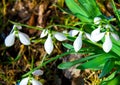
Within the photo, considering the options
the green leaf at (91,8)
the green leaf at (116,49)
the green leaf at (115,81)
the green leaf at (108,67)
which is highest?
the green leaf at (91,8)

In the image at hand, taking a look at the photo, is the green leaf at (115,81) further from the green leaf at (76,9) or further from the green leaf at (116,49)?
the green leaf at (76,9)

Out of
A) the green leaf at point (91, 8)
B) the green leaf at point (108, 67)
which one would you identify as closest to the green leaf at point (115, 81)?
the green leaf at point (108, 67)

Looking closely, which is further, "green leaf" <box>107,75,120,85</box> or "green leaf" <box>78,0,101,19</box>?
"green leaf" <box>78,0,101,19</box>

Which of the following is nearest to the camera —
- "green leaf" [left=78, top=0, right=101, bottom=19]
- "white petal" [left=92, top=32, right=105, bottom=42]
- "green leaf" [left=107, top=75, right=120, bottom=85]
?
"white petal" [left=92, top=32, right=105, bottom=42]

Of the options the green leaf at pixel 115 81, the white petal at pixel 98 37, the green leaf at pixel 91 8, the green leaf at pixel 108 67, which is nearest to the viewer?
the white petal at pixel 98 37

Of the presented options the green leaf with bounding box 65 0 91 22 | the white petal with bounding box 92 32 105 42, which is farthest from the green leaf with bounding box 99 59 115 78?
the green leaf with bounding box 65 0 91 22

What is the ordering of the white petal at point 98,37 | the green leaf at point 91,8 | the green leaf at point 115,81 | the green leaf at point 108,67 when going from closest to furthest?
the white petal at point 98,37, the green leaf at point 108,67, the green leaf at point 115,81, the green leaf at point 91,8

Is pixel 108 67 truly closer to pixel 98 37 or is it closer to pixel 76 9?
pixel 98 37

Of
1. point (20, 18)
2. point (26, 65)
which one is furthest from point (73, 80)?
point (20, 18)

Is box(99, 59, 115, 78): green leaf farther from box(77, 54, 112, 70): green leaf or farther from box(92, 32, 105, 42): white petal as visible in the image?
box(92, 32, 105, 42): white petal

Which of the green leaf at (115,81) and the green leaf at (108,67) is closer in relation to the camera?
the green leaf at (108,67)

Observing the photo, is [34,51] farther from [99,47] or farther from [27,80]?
[27,80]

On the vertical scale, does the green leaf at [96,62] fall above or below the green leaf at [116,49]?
below
